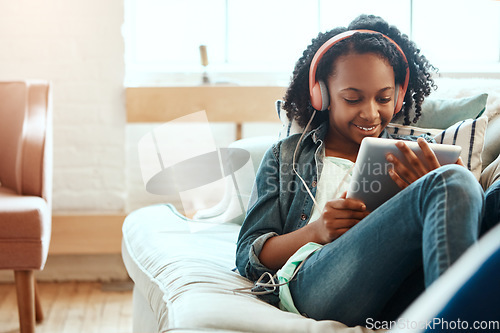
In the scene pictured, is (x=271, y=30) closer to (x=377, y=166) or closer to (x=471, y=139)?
(x=471, y=139)

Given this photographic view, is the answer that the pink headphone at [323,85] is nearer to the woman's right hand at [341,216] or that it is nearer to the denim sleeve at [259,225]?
the denim sleeve at [259,225]

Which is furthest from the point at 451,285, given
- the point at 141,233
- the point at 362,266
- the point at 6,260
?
the point at 6,260

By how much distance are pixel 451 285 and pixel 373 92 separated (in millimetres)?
771

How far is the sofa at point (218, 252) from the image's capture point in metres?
1.04

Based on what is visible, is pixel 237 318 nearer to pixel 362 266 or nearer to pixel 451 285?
pixel 362 266

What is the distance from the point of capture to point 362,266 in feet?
3.21

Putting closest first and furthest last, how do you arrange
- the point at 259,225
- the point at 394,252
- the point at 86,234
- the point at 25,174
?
the point at 394,252, the point at 259,225, the point at 25,174, the point at 86,234

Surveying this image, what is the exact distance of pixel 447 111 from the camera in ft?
5.08

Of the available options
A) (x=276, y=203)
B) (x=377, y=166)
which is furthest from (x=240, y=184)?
(x=377, y=166)

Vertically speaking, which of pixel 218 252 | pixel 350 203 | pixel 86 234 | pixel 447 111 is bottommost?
pixel 86 234

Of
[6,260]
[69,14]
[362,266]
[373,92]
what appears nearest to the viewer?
[362,266]

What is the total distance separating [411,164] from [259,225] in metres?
0.34

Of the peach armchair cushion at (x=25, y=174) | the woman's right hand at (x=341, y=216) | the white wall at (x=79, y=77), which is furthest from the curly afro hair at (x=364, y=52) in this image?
the white wall at (x=79, y=77)

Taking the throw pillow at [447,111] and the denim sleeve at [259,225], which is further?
the throw pillow at [447,111]
